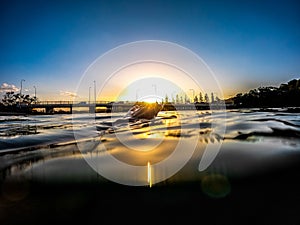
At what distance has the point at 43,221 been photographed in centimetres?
227

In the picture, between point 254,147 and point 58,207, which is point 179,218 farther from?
point 254,147

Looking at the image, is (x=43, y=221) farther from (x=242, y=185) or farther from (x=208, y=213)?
(x=242, y=185)

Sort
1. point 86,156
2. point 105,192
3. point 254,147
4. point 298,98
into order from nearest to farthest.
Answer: point 105,192 → point 86,156 → point 254,147 → point 298,98

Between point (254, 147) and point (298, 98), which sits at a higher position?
point (298, 98)

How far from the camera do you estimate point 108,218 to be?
228cm

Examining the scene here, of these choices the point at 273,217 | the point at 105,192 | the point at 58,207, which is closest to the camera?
the point at 273,217

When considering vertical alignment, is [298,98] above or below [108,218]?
above

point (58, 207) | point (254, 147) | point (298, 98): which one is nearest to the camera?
point (58, 207)

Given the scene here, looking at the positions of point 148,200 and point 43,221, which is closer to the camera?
point 43,221

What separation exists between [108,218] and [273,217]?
6.17 feet

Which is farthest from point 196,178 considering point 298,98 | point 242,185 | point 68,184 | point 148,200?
point 298,98

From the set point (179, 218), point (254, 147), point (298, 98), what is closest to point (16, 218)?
point (179, 218)

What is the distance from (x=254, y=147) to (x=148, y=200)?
437 centimetres

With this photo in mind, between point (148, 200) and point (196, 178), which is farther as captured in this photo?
point (196, 178)
